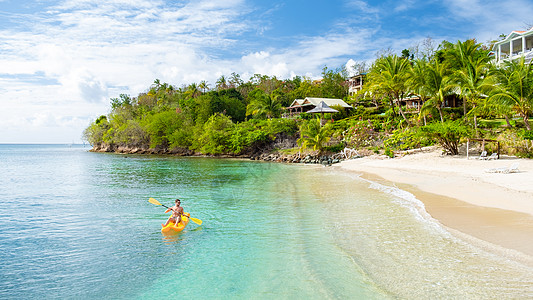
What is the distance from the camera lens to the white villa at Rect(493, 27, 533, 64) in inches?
1375

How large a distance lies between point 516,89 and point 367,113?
22899 millimetres

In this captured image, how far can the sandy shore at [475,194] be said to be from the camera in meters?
7.81

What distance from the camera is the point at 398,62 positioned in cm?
3438

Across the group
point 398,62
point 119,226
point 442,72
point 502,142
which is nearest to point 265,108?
point 398,62

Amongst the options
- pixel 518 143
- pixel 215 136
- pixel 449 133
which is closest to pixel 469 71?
pixel 449 133

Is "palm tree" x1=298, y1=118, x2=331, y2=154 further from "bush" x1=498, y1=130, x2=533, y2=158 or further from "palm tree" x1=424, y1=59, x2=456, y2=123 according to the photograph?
"bush" x1=498, y1=130, x2=533, y2=158

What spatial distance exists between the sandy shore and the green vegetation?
3.21m

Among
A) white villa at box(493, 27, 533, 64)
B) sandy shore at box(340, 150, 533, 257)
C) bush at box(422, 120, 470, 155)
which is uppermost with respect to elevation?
white villa at box(493, 27, 533, 64)

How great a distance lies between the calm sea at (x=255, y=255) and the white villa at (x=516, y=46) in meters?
35.1

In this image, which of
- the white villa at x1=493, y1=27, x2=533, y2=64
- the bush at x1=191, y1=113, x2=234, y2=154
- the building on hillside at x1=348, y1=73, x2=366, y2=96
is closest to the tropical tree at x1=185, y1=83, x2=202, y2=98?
the bush at x1=191, y1=113, x2=234, y2=154

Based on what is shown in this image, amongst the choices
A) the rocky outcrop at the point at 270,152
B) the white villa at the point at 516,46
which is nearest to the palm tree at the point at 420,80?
the white villa at the point at 516,46

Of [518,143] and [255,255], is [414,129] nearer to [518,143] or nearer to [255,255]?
[518,143]

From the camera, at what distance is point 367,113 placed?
43750 millimetres

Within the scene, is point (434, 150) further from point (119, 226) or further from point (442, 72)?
point (119, 226)
